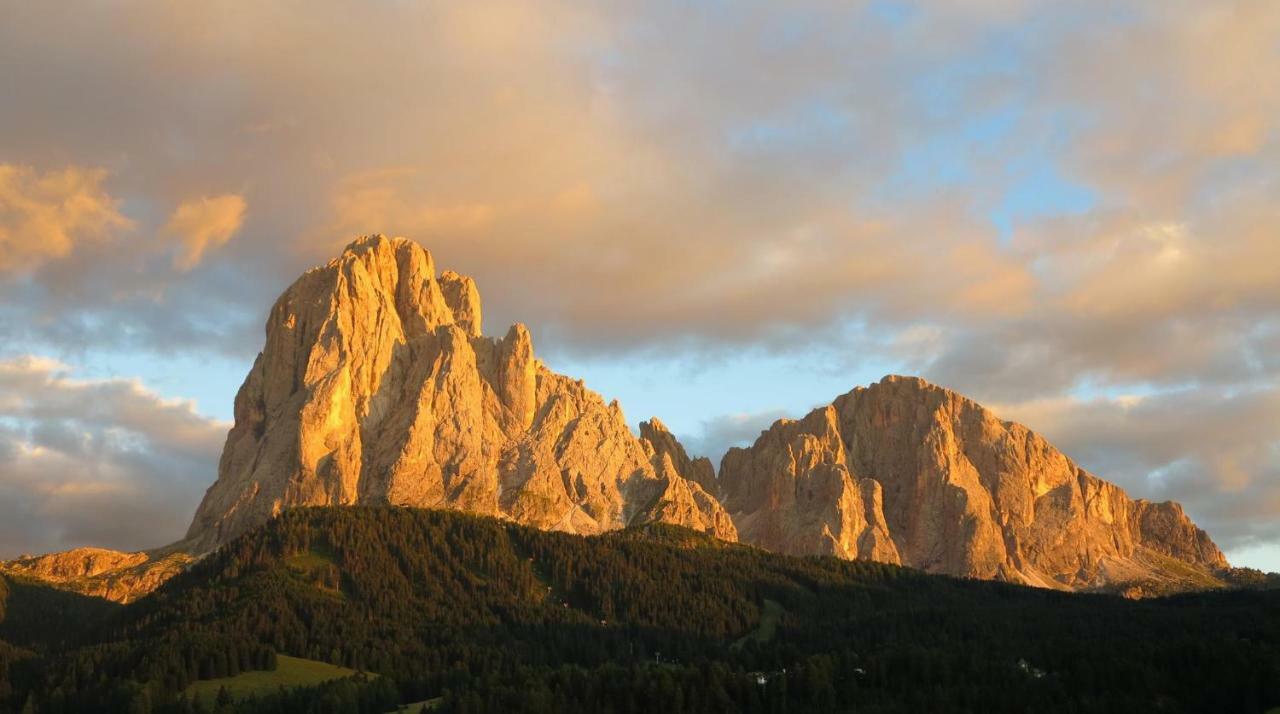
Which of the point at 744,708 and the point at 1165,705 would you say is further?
the point at 744,708

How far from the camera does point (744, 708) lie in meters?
189

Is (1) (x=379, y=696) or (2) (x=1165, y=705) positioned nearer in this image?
(2) (x=1165, y=705)

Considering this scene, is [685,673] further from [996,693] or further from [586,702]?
[996,693]

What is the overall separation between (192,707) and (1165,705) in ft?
437

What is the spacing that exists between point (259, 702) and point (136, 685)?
1873 cm

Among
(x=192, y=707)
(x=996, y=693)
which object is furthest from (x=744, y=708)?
(x=192, y=707)

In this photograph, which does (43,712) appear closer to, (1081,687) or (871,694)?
(871,694)

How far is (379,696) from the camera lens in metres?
198

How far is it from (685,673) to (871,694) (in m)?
26.8

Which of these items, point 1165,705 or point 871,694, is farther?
point 871,694

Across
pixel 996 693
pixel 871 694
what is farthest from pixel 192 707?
pixel 996 693

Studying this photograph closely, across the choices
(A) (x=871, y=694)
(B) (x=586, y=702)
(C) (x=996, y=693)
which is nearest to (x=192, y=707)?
(B) (x=586, y=702)

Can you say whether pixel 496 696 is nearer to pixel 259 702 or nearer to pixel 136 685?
pixel 259 702

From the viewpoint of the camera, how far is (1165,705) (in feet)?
582
